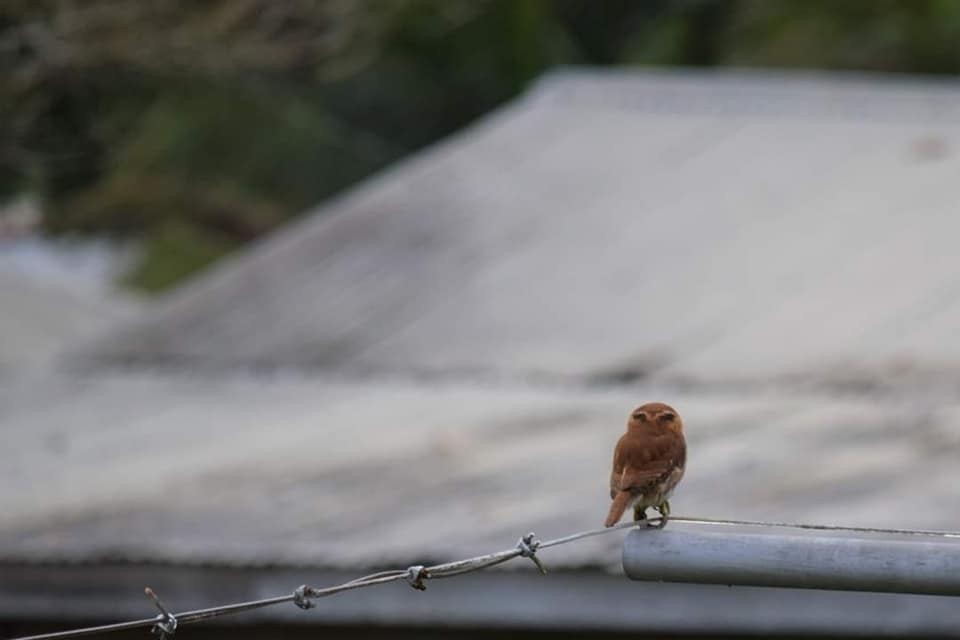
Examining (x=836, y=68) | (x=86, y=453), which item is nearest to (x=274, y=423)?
(x=86, y=453)

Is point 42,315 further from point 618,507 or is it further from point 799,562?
point 799,562

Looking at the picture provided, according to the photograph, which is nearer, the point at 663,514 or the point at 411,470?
the point at 663,514

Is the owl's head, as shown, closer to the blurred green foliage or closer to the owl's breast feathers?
the owl's breast feathers

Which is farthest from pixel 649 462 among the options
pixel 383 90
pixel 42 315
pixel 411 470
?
pixel 383 90

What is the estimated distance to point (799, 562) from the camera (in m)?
2.66

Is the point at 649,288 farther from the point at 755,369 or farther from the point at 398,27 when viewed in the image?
the point at 398,27

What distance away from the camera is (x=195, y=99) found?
19.1 metres

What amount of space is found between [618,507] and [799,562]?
321 millimetres

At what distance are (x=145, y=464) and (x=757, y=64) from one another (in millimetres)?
14940

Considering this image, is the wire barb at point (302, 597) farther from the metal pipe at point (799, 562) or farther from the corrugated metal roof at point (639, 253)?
the corrugated metal roof at point (639, 253)

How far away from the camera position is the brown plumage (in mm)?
2936

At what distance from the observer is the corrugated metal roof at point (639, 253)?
27.1 feet

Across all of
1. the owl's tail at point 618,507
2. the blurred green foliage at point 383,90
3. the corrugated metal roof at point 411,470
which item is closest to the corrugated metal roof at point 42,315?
the blurred green foliage at point 383,90

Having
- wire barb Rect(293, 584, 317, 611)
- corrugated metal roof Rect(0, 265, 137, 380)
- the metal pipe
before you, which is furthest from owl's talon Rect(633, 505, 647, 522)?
corrugated metal roof Rect(0, 265, 137, 380)
